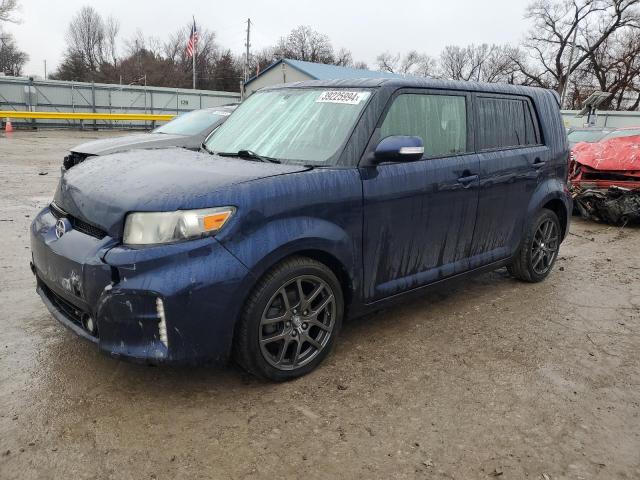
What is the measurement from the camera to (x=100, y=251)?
2637mm

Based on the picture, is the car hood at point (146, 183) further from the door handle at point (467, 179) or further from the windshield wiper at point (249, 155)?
the door handle at point (467, 179)

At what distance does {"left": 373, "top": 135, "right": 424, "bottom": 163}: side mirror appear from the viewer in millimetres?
3201

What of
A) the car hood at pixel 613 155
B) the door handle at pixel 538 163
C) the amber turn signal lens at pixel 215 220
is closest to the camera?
the amber turn signal lens at pixel 215 220

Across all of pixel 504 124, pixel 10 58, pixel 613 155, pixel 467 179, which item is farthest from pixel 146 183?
pixel 10 58

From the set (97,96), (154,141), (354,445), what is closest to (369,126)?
(354,445)

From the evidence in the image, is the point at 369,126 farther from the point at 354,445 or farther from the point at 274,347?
the point at 354,445

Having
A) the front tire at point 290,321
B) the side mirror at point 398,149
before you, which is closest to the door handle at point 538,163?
the side mirror at point 398,149

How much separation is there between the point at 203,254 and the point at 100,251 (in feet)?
1.74

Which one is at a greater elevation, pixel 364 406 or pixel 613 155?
pixel 613 155

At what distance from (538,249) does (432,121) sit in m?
2.00

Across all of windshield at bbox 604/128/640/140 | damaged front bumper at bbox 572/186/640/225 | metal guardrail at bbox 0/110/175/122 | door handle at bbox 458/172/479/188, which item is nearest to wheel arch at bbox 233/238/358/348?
door handle at bbox 458/172/479/188

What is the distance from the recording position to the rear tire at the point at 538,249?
4.82 m

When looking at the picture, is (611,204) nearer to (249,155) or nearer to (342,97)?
(342,97)

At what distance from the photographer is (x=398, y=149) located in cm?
320
